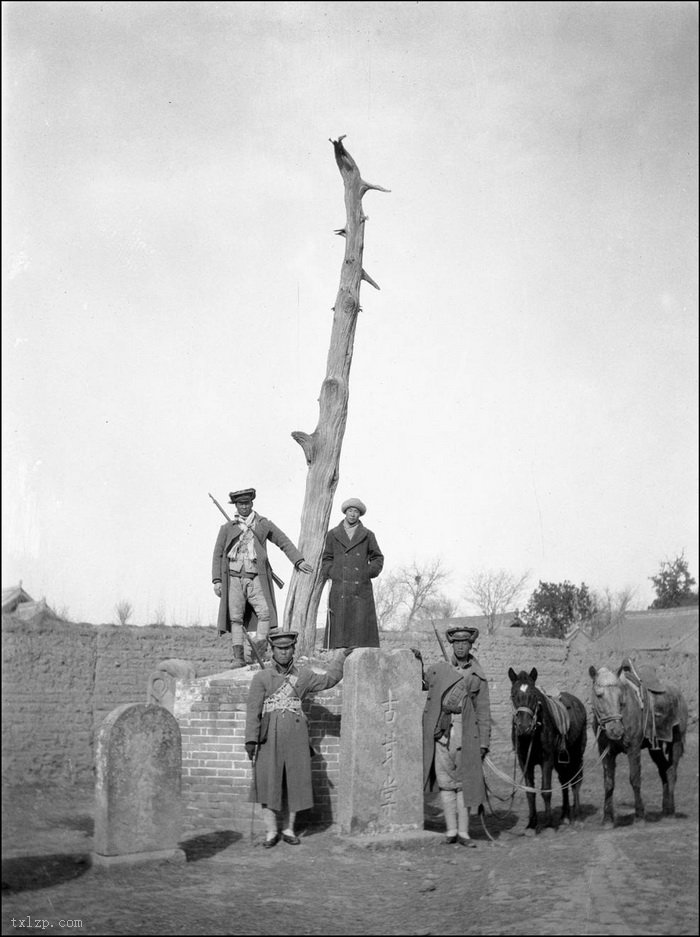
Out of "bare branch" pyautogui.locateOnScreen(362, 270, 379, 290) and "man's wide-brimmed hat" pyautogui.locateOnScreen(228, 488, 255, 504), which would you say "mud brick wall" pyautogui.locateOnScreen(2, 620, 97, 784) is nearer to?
"man's wide-brimmed hat" pyautogui.locateOnScreen(228, 488, 255, 504)

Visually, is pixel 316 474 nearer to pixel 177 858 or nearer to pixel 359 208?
pixel 359 208

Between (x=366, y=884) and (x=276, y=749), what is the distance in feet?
5.39

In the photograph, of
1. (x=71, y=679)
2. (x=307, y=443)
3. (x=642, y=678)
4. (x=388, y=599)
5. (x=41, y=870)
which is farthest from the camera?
(x=388, y=599)

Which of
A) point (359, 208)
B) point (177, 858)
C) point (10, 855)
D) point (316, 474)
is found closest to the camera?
point (10, 855)

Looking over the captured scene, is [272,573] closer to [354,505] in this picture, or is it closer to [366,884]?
[354,505]

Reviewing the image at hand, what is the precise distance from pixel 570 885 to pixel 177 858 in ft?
9.82

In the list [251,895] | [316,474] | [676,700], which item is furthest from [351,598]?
[251,895]

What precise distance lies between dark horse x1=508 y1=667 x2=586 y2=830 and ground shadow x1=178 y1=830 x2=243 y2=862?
9.91 feet

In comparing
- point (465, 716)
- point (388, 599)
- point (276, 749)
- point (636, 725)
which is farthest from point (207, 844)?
point (388, 599)

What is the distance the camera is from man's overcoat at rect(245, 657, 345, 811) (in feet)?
29.1

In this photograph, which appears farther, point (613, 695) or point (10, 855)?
point (613, 695)

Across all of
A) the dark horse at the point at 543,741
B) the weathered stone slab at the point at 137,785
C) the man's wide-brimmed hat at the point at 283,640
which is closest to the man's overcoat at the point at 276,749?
the man's wide-brimmed hat at the point at 283,640

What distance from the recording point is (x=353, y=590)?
38.7 feet

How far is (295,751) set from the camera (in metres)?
8.99
